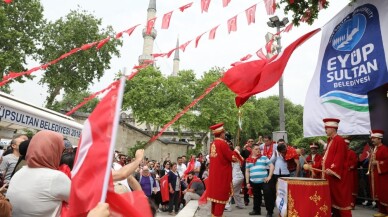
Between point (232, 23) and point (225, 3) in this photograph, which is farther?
point (232, 23)

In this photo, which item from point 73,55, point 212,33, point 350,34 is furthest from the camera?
point 73,55

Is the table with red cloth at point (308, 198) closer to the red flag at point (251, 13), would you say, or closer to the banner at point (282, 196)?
the banner at point (282, 196)

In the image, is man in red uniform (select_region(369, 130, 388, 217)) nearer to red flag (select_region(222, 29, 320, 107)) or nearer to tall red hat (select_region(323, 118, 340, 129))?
tall red hat (select_region(323, 118, 340, 129))

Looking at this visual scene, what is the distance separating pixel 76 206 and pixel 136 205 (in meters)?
0.33

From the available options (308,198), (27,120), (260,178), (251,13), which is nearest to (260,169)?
(260,178)

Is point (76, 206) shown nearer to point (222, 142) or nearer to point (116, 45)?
point (222, 142)

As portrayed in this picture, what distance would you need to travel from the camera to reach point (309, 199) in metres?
5.23

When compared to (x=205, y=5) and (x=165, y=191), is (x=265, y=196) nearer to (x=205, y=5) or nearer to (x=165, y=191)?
(x=205, y=5)

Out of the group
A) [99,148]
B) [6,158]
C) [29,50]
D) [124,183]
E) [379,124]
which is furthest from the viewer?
[29,50]

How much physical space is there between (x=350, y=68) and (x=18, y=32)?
65.3ft

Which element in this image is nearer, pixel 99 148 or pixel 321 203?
pixel 99 148

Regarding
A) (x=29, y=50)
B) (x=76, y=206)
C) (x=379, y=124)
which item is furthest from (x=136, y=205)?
(x=29, y=50)

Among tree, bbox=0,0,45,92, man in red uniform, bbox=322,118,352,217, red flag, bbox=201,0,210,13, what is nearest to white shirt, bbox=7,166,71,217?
red flag, bbox=201,0,210,13

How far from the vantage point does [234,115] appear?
33.8 metres
